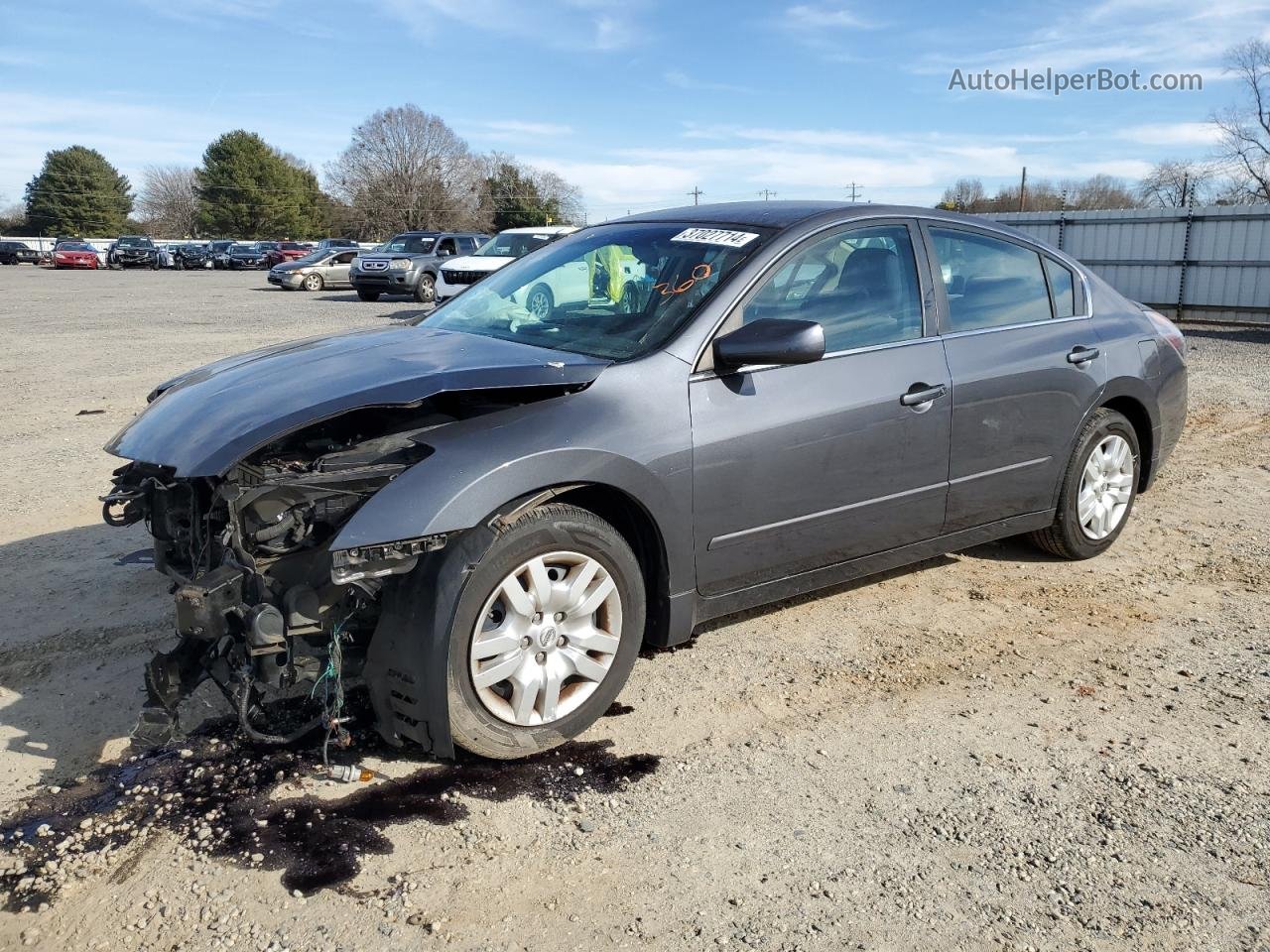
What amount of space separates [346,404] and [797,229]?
191 cm

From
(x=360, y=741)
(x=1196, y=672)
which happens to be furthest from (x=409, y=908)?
(x=1196, y=672)

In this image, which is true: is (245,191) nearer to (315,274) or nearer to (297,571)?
(315,274)

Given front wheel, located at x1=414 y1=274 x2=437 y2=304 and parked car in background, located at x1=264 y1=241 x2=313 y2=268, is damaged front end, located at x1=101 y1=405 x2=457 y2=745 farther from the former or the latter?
parked car in background, located at x1=264 y1=241 x2=313 y2=268

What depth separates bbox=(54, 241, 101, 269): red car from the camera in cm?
4972

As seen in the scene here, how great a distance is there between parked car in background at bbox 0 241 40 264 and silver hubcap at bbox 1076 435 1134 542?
64.9 metres

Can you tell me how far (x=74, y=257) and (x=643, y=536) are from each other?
55.0 metres

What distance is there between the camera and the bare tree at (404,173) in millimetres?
83688

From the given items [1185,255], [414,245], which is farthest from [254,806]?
[414,245]

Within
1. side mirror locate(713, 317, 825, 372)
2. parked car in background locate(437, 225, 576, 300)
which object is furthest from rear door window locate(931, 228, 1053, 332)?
parked car in background locate(437, 225, 576, 300)

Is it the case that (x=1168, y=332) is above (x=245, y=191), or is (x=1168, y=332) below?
below

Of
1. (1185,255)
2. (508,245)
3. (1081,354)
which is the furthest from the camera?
(508,245)

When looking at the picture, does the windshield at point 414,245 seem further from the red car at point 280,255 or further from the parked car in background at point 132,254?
the parked car in background at point 132,254

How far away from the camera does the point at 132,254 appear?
50.9 metres

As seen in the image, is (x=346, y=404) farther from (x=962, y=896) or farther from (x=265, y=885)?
(x=962, y=896)
